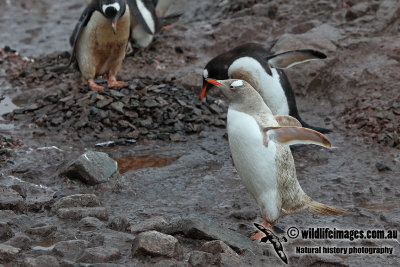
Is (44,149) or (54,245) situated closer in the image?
(54,245)

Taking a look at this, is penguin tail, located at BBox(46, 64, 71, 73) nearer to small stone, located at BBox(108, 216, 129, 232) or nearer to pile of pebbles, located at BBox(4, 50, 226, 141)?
pile of pebbles, located at BBox(4, 50, 226, 141)

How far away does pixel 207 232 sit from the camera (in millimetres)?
3467

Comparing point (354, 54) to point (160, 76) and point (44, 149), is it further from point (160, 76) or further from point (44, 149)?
point (44, 149)

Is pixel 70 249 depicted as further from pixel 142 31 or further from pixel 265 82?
pixel 142 31

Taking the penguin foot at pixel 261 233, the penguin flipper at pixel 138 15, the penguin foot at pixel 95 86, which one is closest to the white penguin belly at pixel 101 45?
the penguin foot at pixel 95 86

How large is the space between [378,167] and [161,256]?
8.73 feet

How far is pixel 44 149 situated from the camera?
215 inches

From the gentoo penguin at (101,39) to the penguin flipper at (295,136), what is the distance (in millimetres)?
3157

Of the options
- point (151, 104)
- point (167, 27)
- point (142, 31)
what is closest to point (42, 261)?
point (151, 104)

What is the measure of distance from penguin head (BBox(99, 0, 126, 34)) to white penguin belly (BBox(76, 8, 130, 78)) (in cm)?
16

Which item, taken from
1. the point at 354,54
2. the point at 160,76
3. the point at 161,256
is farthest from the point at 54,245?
the point at 354,54

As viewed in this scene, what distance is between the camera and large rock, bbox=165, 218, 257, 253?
3441 millimetres

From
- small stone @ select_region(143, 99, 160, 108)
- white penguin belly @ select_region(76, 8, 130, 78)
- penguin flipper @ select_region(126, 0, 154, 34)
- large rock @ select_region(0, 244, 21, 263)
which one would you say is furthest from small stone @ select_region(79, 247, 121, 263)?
penguin flipper @ select_region(126, 0, 154, 34)

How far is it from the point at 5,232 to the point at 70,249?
442 millimetres
